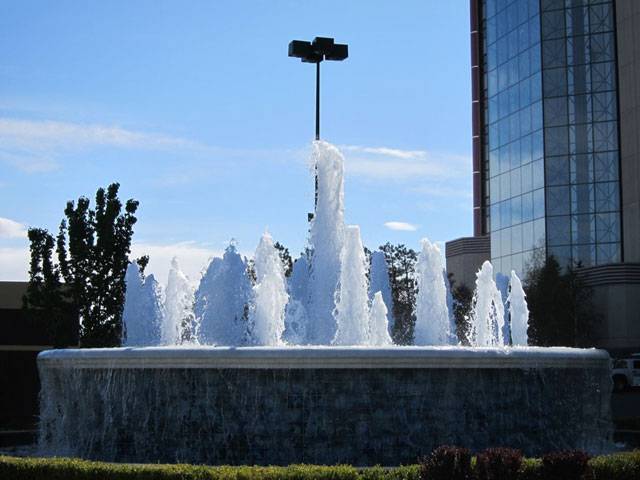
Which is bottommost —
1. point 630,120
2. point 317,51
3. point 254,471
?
point 254,471

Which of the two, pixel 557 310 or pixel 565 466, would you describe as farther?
pixel 557 310

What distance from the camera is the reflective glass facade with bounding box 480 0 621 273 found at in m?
47.7

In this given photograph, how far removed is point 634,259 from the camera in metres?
46.3

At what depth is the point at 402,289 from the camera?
4972 cm

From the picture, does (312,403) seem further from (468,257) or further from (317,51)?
(468,257)

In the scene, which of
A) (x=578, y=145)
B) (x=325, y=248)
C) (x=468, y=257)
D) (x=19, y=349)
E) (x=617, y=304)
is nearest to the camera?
(x=325, y=248)

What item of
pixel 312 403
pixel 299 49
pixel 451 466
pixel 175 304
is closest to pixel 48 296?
pixel 175 304

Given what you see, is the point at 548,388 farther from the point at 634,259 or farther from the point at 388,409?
the point at 634,259

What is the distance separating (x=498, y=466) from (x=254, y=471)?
220cm

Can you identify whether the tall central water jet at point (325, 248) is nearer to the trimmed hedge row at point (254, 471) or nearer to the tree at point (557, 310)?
the trimmed hedge row at point (254, 471)

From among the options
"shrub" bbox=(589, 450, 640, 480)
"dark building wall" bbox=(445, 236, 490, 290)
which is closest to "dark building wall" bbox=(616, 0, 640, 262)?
"dark building wall" bbox=(445, 236, 490, 290)

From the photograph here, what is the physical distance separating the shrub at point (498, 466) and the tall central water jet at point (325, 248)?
943 cm

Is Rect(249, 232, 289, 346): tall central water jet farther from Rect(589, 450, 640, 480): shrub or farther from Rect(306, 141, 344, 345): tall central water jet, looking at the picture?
Rect(589, 450, 640, 480): shrub

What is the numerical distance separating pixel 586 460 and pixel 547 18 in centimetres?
4443
